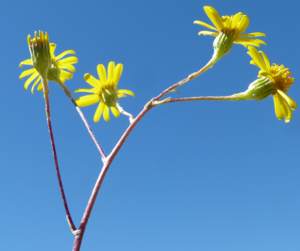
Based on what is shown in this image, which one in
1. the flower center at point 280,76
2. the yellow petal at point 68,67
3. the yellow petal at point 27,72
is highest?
the yellow petal at point 27,72

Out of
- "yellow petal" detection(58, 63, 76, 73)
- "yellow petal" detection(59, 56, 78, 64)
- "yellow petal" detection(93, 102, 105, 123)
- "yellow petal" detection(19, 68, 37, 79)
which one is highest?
"yellow petal" detection(19, 68, 37, 79)

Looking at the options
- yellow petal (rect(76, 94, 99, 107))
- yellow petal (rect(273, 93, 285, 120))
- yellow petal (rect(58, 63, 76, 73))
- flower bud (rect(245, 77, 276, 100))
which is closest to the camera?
flower bud (rect(245, 77, 276, 100))

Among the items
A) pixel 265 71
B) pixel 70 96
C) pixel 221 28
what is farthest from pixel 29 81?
pixel 265 71

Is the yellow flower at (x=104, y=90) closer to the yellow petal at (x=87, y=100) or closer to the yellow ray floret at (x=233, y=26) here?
the yellow petal at (x=87, y=100)

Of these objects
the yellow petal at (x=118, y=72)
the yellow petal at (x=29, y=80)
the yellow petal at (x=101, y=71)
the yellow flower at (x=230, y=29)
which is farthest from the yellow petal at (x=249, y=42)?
the yellow petal at (x=29, y=80)

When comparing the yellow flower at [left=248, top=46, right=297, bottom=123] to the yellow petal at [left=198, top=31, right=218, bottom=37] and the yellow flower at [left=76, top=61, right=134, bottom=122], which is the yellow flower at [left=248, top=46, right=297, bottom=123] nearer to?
the yellow petal at [left=198, top=31, right=218, bottom=37]

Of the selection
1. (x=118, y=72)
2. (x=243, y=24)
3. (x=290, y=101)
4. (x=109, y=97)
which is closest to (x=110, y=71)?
(x=118, y=72)

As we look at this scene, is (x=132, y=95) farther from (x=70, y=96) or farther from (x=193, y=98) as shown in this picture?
(x=193, y=98)

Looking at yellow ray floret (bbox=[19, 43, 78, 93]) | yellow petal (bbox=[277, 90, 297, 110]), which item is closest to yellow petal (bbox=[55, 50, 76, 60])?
yellow ray floret (bbox=[19, 43, 78, 93])
